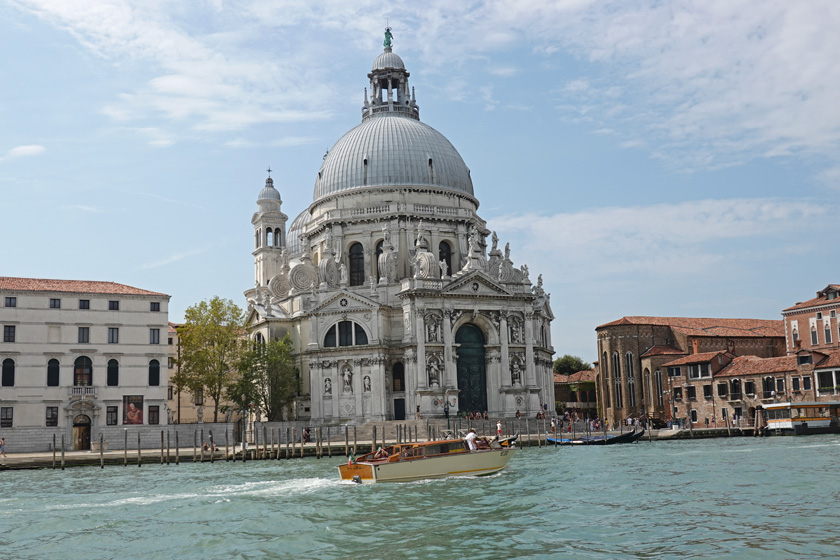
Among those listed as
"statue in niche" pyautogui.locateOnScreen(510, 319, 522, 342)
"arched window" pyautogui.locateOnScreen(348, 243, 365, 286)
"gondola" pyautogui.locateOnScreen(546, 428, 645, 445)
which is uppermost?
"arched window" pyautogui.locateOnScreen(348, 243, 365, 286)

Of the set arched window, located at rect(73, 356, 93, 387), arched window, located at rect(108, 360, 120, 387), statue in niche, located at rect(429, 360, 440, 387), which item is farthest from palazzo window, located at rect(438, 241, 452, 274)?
arched window, located at rect(73, 356, 93, 387)

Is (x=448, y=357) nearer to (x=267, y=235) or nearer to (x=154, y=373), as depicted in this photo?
(x=154, y=373)

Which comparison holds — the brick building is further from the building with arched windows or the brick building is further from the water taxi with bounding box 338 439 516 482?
the water taxi with bounding box 338 439 516 482

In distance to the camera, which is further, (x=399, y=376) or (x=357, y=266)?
(x=357, y=266)

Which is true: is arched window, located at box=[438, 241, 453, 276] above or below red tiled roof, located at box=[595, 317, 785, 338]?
above

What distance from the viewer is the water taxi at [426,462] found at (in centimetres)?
2762

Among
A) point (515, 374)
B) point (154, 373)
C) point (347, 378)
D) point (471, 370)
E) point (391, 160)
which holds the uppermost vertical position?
point (391, 160)

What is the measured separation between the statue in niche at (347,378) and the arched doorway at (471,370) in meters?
6.21

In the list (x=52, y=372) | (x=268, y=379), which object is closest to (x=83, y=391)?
(x=52, y=372)

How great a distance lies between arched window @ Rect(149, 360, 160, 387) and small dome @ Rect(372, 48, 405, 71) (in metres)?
29.9

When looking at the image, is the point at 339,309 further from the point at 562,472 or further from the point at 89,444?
the point at 562,472

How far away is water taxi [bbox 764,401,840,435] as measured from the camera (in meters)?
52.2

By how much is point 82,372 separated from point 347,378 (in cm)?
1524

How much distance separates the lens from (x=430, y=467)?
93.1ft
